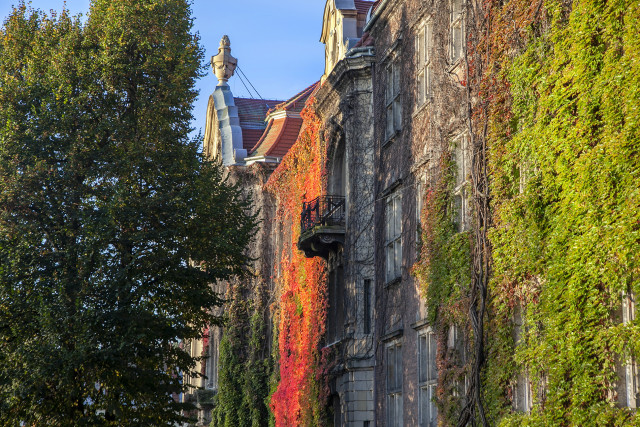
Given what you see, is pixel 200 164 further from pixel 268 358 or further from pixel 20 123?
pixel 268 358

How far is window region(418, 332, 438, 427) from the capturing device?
1720cm

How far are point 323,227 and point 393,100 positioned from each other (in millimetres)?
5165

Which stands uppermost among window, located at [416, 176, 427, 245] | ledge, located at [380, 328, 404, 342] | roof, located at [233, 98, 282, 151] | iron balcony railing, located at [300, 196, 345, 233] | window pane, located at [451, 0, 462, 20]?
roof, located at [233, 98, 282, 151]

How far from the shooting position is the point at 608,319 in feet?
34.8

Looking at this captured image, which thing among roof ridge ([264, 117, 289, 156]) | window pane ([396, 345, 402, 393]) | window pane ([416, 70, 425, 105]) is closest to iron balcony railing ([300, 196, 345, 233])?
window pane ([396, 345, 402, 393])

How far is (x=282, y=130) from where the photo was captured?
1532 inches

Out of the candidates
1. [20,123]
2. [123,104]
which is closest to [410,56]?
[123,104]

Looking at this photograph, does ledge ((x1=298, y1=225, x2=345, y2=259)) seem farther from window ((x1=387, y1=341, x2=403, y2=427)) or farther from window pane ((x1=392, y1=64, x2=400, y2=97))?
window ((x1=387, y1=341, x2=403, y2=427))

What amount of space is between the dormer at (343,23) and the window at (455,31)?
8.40m

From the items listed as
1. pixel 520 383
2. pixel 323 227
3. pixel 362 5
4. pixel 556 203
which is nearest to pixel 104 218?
pixel 323 227

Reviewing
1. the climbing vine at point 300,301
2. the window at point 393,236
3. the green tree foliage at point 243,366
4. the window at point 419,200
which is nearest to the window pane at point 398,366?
the window at point 393,236

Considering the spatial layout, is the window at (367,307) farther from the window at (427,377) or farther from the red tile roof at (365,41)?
the red tile roof at (365,41)

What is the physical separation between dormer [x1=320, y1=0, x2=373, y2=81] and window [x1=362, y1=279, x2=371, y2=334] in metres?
6.90

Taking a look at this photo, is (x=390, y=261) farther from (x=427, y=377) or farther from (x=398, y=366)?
(x=427, y=377)
